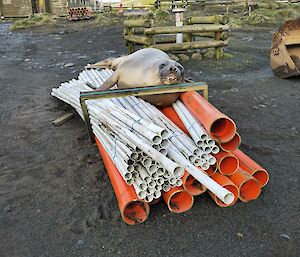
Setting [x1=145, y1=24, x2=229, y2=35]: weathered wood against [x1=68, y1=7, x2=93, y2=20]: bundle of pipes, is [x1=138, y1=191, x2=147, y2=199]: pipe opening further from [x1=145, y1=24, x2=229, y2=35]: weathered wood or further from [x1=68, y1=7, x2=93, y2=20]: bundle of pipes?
[x1=68, y1=7, x2=93, y2=20]: bundle of pipes

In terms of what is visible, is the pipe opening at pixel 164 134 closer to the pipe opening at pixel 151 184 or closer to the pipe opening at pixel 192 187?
Answer: the pipe opening at pixel 151 184

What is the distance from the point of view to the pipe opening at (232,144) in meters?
→ 3.07

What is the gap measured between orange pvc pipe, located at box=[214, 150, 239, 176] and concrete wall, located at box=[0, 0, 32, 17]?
105ft

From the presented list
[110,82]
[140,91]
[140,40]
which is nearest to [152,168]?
[140,91]

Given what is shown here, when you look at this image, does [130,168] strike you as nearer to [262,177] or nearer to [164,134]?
[164,134]

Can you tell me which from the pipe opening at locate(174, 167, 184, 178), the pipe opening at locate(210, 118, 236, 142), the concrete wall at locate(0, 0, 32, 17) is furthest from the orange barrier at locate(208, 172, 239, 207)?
the concrete wall at locate(0, 0, 32, 17)

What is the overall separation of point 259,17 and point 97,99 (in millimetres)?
17060

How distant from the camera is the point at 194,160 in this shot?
295cm

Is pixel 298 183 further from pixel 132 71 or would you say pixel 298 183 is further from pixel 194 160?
pixel 132 71

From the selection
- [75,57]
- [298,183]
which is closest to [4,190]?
[298,183]

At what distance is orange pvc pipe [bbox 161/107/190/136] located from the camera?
3668mm

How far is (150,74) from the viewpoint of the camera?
446 cm

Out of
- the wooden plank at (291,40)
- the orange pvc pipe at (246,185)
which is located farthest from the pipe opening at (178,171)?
the wooden plank at (291,40)

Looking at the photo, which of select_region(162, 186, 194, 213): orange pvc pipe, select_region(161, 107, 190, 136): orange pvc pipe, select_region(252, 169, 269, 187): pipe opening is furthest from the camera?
select_region(161, 107, 190, 136): orange pvc pipe
